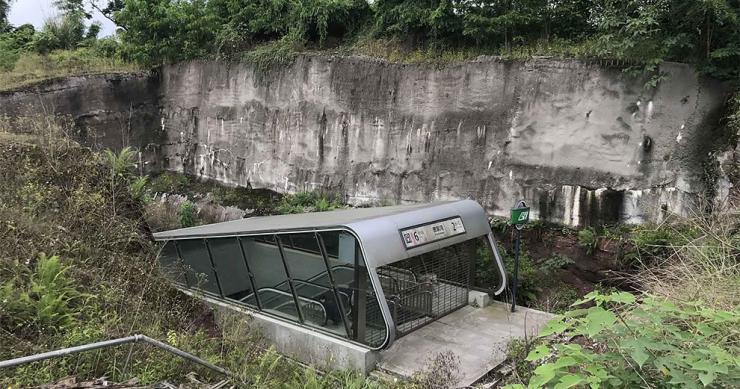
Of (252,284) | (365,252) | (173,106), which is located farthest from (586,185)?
(173,106)

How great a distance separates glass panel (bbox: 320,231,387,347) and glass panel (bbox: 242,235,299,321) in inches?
42.5

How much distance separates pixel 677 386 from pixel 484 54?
29.4 ft

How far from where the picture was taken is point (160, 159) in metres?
17.7

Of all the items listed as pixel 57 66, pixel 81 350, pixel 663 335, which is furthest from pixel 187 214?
pixel 663 335

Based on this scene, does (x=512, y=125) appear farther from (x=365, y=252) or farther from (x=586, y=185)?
(x=365, y=252)

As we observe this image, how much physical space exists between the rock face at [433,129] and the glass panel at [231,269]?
5.11m

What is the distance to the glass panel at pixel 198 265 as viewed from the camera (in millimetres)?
8750

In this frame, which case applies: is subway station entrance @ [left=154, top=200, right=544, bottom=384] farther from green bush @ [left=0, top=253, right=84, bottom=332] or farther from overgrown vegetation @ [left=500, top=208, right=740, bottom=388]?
green bush @ [left=0, top=253, right=84, bottom=332]

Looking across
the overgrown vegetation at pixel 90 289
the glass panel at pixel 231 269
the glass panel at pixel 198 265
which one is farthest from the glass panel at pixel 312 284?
the glass panel at pixel 198 265

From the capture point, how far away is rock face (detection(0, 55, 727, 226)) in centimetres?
889

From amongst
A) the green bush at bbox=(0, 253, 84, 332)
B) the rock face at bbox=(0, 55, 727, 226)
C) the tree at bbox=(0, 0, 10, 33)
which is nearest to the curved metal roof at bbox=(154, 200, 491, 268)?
the rock face at bbox=(0, 55, 727, 226)

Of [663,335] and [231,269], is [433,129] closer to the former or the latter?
[231,269]

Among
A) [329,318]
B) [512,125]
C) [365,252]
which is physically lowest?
[329,318]

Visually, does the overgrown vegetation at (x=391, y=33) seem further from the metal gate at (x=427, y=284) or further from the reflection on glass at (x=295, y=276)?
the reflection on glass at (x=295, y=276)
